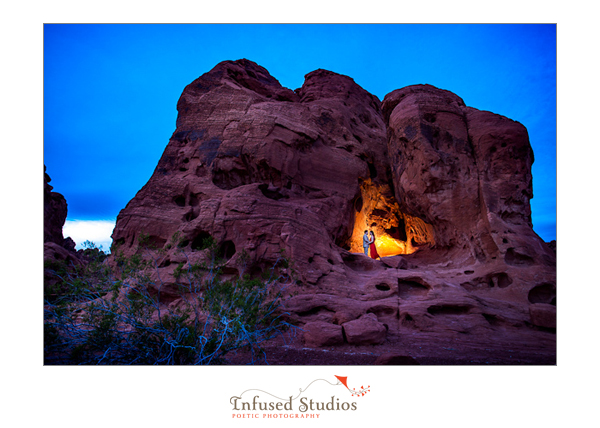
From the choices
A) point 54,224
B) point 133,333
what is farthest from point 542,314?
point 54,224

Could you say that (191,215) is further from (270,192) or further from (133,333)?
(133,333)

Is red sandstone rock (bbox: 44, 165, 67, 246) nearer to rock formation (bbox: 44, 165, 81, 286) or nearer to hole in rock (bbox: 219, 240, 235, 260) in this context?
rock formation (bbox: 44, 165, 81, 286)

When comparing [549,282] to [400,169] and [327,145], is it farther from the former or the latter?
[327,145]

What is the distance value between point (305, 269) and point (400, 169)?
312 inches

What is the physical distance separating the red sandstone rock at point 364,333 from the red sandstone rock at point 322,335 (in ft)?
0.64

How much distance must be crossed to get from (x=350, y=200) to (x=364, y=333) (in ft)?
28.4

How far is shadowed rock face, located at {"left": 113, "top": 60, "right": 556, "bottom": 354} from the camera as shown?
920cm

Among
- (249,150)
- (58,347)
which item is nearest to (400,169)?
(249,150)

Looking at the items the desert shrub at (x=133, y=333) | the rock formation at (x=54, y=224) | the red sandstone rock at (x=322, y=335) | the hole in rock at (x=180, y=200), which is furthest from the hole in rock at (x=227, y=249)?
the red sandstone rock at (x=322, y=335)

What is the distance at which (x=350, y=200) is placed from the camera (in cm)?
1462

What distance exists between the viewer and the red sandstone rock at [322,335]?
6.57 metres
